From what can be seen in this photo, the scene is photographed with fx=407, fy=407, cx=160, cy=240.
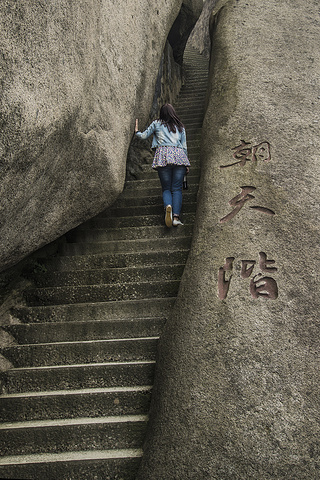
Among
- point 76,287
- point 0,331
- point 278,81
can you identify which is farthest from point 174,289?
point 278,81

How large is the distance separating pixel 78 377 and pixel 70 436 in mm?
454

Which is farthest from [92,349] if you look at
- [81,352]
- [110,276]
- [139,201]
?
[139,201]

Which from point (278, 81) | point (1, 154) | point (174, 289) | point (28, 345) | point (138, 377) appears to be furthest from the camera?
point (278, 81)

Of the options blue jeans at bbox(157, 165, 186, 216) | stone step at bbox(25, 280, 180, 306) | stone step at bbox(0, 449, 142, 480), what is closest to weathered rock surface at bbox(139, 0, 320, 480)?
stone step at bbox(0, 449, 142, 480)

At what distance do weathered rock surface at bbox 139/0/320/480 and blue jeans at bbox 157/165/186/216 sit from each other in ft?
1.74

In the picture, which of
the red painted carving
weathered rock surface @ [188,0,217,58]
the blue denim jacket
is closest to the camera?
the red painted carving

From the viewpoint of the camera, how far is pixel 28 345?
11.1 ft

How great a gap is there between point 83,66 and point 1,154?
4.71ft

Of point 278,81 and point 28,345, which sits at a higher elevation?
point 278,81

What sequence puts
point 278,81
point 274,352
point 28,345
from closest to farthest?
point 274,352 → point 28,345 → point 278,81

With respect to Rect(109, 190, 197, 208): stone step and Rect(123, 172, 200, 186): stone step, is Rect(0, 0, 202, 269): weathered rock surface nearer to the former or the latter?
Rect(109, 190, 197, 208): stone step

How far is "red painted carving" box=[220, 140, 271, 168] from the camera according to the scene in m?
3.88

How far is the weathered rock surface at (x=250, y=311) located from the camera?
2375mm

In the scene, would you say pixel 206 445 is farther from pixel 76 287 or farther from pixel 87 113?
pixel 87 113
